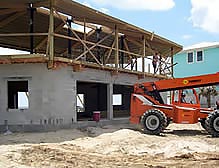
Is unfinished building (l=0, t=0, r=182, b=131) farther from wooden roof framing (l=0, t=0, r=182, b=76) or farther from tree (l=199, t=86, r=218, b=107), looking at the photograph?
tree (l=199, t=86, r=218, b=107)

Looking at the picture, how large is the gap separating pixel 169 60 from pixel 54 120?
1307 centimetres

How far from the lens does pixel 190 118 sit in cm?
1440

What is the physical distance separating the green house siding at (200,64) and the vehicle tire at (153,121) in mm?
20639

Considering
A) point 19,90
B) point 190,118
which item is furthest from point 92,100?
point 190,118

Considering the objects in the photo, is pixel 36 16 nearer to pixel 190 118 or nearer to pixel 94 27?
pixel 94 27

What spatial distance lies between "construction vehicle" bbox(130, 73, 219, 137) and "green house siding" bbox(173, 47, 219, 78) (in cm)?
1890

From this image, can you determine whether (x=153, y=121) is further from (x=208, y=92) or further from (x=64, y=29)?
(x=208, y=92)

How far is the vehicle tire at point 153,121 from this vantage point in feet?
45.9

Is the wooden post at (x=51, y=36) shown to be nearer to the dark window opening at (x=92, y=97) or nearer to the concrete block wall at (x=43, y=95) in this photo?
the concrete block wall at (x=43, y=95)

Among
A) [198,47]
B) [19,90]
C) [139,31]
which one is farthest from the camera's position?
[198,47]

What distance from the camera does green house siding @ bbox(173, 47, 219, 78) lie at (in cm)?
3322

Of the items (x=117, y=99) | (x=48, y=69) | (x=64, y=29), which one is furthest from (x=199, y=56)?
(x=48, y=69)

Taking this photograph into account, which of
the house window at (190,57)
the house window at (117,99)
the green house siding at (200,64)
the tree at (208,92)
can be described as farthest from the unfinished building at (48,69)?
the house window at (190,57)

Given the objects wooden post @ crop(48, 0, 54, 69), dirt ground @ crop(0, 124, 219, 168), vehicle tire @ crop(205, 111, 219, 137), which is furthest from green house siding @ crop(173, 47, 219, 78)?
wooden post @ crop(48, 0, 54, 69)
